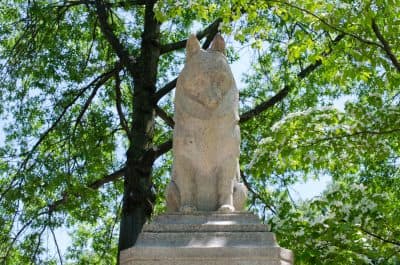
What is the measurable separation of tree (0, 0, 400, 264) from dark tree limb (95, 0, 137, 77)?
3 centimetres

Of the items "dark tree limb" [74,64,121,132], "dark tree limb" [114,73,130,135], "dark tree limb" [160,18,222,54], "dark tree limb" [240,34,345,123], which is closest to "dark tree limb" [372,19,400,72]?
"dark tree limb" [240,34,345,123]

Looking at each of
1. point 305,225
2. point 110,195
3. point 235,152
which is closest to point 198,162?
point 235,152

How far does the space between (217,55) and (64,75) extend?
8.52 m

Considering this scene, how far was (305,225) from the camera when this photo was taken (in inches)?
413

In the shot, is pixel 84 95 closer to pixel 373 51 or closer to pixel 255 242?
pixel 373 51

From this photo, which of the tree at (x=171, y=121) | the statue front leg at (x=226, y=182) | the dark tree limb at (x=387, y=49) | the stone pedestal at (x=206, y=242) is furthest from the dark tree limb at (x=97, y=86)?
the stone pedestal at (x=206, y=242)

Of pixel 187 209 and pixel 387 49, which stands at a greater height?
pixel 387 49

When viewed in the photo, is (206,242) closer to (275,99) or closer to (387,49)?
(387,49)

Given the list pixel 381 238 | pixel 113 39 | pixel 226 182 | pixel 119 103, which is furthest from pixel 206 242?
pixel 119 103

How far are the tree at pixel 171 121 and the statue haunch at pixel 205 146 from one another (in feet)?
10.1

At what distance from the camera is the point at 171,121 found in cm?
1518

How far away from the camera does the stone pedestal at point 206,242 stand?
21.2ft

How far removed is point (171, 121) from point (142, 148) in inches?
64.4

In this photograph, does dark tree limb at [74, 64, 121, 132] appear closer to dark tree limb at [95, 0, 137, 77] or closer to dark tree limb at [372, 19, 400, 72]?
dark tree limb at [95, 0, 137, 77]
